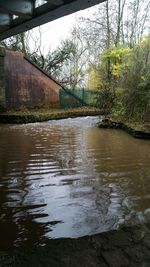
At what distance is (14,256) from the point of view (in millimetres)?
2906

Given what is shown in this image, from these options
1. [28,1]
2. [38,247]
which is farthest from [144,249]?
[28,1]

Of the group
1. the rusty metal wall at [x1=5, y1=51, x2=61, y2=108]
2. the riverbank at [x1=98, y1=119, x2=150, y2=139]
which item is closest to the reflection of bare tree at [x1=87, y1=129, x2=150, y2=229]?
the riverbank at [x1=98, y1=119, x2=150, y2=139]

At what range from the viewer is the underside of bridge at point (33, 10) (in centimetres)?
575

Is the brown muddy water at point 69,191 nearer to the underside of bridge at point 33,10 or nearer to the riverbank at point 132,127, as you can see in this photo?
the riverbank at point 132,127

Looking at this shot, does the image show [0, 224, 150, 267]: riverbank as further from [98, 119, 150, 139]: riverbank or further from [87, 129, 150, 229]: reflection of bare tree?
[98, 119, 150, 139]: riverbank

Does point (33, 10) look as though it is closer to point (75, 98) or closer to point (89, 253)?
point (89, 253)

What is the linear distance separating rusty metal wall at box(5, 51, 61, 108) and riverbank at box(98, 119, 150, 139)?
9.45m

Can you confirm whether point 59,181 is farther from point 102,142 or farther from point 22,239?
point 102,142

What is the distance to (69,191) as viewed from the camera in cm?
517

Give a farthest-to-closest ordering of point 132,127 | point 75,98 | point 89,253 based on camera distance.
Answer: point 75,98, point 132,127, point 89,253

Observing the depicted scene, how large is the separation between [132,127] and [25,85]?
1324 centimetres

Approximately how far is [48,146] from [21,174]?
3715mm

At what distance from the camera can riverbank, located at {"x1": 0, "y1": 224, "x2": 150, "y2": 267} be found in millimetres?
2777

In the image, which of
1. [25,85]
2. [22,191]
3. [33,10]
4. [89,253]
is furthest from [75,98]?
[89,253]
